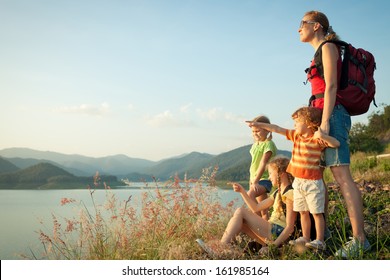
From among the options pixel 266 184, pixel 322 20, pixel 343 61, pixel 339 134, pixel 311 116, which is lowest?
pixel 266 184

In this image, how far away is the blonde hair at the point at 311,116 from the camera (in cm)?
373

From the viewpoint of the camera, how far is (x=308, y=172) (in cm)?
367

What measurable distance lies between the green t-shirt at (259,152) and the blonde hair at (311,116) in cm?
93

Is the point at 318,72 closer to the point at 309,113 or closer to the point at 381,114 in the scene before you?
the point at 309,113

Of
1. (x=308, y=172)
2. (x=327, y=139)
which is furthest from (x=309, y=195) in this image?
(x=327, y=139)

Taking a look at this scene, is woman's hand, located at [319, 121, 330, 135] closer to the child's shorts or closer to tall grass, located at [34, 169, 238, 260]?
the child's shorts

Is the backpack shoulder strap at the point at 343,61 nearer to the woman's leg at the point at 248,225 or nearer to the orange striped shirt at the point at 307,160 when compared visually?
the orange striped shirt at the point at 307,160

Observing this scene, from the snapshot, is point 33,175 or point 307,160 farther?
point 33,175

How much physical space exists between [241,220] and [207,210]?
1.01 metres

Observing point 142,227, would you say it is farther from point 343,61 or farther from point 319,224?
point 343,61

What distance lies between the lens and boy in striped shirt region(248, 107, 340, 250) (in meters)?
3.61

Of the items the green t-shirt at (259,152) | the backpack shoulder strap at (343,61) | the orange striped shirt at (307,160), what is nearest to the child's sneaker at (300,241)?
the orange striped shirt at (307,160)

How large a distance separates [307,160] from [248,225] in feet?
2.93
